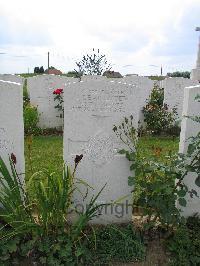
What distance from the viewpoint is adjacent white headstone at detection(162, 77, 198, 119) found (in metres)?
8.66

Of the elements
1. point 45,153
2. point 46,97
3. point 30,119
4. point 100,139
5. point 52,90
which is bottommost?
point 45,153

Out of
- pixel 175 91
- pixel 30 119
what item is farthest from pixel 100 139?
pixel 175 91

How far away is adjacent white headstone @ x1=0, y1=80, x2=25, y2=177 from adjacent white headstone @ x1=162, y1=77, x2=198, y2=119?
5.67 m

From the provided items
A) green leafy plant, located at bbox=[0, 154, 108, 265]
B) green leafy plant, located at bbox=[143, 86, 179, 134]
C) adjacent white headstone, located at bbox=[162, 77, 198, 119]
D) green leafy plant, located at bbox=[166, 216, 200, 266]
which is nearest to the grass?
green leafy plant, located at bbox=[0, 154, 108, 265]

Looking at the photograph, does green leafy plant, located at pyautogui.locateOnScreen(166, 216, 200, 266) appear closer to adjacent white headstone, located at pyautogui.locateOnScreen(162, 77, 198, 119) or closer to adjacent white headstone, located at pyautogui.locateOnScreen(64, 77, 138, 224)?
adjacent white headstone, located at pyautogui.locateOnScreen(64, 77, 138, 224)

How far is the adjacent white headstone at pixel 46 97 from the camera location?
8391 mm

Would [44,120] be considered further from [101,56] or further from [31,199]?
[31,199]

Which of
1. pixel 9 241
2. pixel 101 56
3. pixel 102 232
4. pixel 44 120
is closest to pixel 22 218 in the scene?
pixel 9 241

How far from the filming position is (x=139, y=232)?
3500 mm

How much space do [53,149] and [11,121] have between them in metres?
3.29

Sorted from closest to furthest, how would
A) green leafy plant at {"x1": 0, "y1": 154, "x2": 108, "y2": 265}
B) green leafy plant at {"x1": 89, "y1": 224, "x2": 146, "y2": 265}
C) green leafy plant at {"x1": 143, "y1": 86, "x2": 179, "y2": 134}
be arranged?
green leafy plant at {"x1": 0, "y1": 154, "x2": 108, "y2": 265} → green leafy plant at {"x1": 89, "y1": 224, "x2": 146, "y2": 265} → green leafy plant at {"x1": 143, "y1": 86, "x2": 179, "y2": 134}

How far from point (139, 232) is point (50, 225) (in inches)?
33.3

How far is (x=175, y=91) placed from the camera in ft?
28.6

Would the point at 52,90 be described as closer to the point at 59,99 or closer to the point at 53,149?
the point at 59,99
